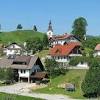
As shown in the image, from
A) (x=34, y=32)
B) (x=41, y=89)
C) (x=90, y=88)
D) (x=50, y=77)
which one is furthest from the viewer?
(x=34, y=32)

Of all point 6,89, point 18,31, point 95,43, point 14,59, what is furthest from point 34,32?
point 6,89

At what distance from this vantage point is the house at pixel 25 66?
3127 inches

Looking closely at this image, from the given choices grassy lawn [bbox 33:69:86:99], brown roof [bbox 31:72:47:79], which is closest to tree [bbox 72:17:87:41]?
grassy lawn [bbox 33:69:86:99]

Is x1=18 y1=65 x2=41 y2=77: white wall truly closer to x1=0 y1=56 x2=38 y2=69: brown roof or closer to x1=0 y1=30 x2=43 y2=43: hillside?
x1=0 y1=56 x2=38 y2=69: brown roof

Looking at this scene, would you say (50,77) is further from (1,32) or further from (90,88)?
(1,32)

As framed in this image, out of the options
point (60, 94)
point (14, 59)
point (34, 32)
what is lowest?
point (60, 94)

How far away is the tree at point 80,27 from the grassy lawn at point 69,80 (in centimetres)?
3898

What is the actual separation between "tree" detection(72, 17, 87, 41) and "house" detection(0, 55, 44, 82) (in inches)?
1435

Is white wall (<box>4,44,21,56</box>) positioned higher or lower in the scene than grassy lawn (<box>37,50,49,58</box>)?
higher

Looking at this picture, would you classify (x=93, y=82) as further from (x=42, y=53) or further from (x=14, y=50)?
(x=14, y=50)

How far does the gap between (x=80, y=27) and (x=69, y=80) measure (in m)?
Result: 45.8

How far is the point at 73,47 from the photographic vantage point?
89375 millimetres

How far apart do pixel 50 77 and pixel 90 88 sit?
16.6 meters

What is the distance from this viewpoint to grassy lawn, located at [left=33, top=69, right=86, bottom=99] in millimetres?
64500
